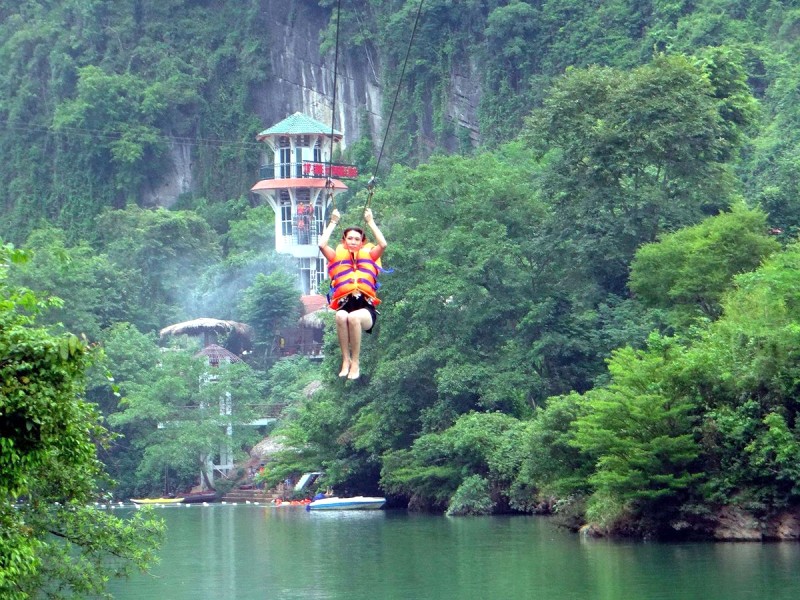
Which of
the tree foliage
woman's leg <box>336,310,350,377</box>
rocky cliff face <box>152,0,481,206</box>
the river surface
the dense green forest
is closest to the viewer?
the tree foliage

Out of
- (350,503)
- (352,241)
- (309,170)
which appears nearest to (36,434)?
(352,241)

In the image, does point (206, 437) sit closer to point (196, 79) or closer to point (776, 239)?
point (776, 239)

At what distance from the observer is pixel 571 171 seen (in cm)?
4212

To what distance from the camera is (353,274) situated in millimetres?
15281

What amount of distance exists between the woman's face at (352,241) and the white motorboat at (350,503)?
29196 mm

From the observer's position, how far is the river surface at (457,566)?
25.8 metres

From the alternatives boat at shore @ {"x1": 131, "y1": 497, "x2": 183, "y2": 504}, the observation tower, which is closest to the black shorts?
boat at shore @ {"x1": 131, "y1": 497, "x2": 183, "y2": 504}

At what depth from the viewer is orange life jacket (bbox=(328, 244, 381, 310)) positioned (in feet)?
50.1

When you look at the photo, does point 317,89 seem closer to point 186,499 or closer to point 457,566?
point 186,499

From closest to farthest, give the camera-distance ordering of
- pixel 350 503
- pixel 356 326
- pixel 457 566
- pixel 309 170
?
pixel 356 326 → pixel 457 566 → pixel 350 503 → pixel 309 170

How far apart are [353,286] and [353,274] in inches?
5.0

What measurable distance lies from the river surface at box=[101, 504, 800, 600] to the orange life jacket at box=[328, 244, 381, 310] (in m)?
11.2

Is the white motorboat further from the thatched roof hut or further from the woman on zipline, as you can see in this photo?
the woman on zipline

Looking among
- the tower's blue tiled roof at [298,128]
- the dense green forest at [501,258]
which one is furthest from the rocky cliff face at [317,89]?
the tower's blue tiled roof at [298,128]
